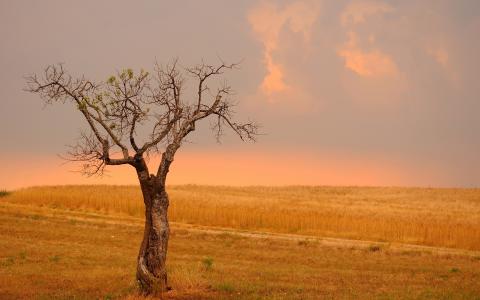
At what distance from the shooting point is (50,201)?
61469 millimetres

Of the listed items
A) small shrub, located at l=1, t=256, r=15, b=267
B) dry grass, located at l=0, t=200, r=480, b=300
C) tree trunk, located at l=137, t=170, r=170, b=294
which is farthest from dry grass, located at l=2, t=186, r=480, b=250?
tree trunk, located at l=137, t=170, r=170, b=294

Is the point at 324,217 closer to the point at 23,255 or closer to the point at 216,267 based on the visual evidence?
the point at 216,267

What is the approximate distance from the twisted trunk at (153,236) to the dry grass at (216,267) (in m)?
0.54

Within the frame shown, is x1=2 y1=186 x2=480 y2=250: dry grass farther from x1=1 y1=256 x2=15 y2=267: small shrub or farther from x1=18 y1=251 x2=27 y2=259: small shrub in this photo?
x1=1 y1=256 x2=15 y2=267: small shrub

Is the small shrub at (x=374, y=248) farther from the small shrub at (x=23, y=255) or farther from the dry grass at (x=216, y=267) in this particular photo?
the small shrub at (x=23, y=255)

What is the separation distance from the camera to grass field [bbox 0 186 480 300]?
2072 centimetres

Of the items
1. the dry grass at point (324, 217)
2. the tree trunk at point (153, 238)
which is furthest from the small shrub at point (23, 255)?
the dry grass at point (324, 217)

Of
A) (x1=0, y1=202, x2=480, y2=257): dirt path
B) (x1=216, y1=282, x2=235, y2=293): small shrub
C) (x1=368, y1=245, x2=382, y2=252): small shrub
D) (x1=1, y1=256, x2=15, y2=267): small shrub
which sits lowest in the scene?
(x1=216, y1=282, x2=235, y2=293): small shrub

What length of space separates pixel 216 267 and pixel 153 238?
8.81m

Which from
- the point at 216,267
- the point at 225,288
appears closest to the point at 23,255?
the point at 216,267

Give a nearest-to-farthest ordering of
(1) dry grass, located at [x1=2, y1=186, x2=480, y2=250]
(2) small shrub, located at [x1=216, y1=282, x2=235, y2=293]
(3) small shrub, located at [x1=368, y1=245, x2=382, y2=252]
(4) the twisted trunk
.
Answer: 1. (4) the twisted trunk
2. (2) small shrub, located at [x1=216, y1=282, x2=235, y2=293]
3. (3) small shrub, located at [x1=368, y1=245, x2=382, y2=252]
4. (1) dry grass, located at [x1=2, y1=186, x2=480, y2=250]

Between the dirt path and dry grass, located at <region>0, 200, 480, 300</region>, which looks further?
the dirt path

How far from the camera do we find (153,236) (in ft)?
59.5

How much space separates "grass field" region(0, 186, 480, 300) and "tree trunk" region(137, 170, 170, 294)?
1.80 ft
